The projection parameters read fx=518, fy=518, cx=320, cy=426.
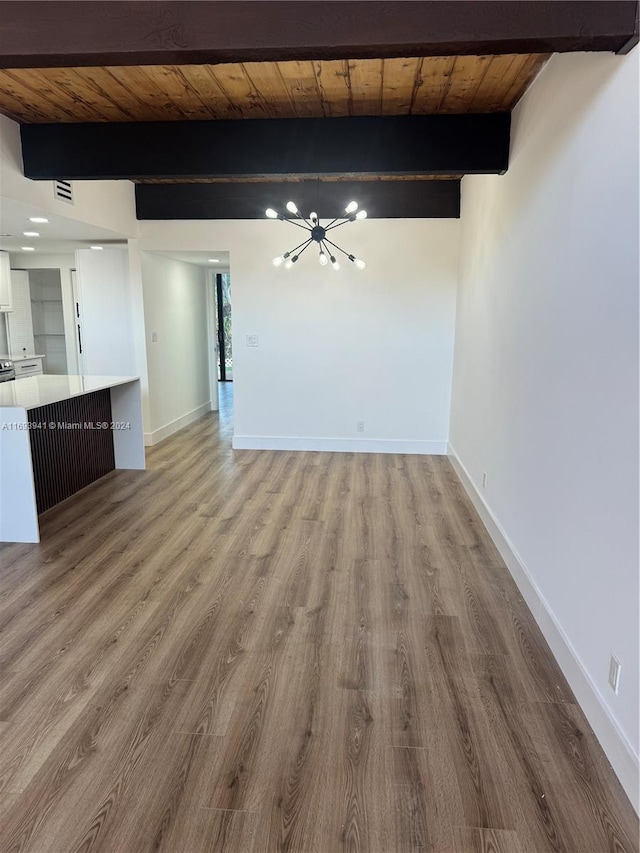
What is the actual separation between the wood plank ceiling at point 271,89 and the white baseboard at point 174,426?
3.32 m

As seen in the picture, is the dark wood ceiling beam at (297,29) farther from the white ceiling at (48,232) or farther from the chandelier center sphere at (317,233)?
the chandelier center sphere at (317,233)

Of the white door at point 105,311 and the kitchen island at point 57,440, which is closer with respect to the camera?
the kitchen island at point 57,440

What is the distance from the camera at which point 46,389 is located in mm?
3988

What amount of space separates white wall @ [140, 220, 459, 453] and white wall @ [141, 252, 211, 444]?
2.21 feet

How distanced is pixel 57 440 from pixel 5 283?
11.3ft

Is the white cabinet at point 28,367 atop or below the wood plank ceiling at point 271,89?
below

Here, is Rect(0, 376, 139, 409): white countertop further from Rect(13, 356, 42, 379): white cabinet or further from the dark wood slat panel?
Rect(13, 356, 42, 379): white cabinet

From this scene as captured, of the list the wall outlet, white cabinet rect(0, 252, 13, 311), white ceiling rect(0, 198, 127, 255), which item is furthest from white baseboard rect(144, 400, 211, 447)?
the wall outlet

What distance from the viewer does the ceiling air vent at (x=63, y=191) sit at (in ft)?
13.0

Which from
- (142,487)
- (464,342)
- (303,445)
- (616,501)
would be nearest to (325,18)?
(616,501)

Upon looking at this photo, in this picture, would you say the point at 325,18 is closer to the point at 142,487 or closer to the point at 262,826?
the point at 262,826

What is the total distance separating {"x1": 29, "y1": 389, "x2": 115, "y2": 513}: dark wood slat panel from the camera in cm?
386

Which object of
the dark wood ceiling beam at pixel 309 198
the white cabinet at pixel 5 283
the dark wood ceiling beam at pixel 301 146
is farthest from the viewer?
the white cabinet at pixel 5 283

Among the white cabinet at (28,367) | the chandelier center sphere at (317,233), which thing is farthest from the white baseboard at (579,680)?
the white cabinet at (28,367)
